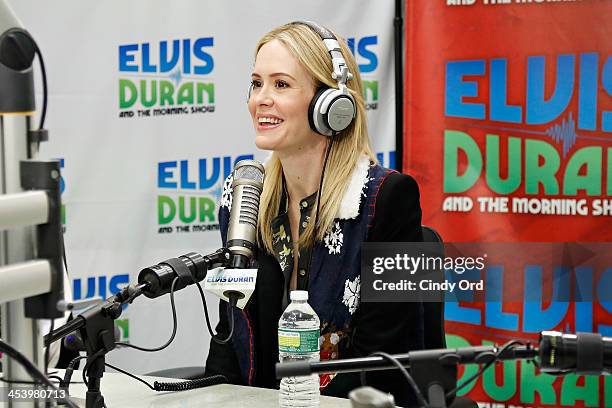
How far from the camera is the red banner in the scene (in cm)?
332

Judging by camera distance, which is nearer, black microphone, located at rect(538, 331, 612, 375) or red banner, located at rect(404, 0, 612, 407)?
black microphone, located at rect(538, 331, 612, 375)

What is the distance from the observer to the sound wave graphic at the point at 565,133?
11.0 feet

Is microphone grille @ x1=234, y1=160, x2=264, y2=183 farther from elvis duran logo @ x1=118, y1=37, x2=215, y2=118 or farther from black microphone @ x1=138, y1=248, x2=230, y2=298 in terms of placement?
elvis duran logo @ x1=118, y1=37, x2=215, y2=118

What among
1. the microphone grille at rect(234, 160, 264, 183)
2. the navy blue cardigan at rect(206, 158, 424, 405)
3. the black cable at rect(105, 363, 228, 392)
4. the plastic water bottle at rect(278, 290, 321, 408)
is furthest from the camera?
the navy blue cardigan at rect(206, 158, 424, 405)

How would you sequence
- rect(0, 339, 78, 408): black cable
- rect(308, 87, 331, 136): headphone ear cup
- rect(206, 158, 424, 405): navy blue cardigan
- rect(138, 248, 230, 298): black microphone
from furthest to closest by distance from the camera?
rect(308, 87, 331, 136): headphone ear cup, rect(206, 158, 424, 405): navy blue cardigan, rect(138, 248, 230, 298): black microphone, rect(0, 339, 78, 408): black cable

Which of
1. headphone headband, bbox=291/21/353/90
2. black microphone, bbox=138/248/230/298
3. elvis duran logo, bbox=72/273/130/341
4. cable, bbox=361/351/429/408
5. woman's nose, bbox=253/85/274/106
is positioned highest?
headphone headband, bbox=291/21/353/90

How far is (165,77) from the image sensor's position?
367 centimetres

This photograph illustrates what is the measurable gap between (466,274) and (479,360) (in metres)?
2.51

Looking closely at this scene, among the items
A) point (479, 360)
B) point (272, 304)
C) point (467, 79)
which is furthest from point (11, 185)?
point (467, 79)

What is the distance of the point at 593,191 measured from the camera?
3332 mm

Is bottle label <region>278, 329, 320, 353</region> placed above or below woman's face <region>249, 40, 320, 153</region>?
below

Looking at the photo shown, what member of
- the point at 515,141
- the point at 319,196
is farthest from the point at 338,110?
the point at 515,141

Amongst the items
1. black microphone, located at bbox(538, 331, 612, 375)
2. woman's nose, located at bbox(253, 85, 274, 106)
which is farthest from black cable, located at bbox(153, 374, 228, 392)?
black microphone, located at bbox(538, 331, 612, 375)

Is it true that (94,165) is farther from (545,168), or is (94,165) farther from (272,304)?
(545,168)
